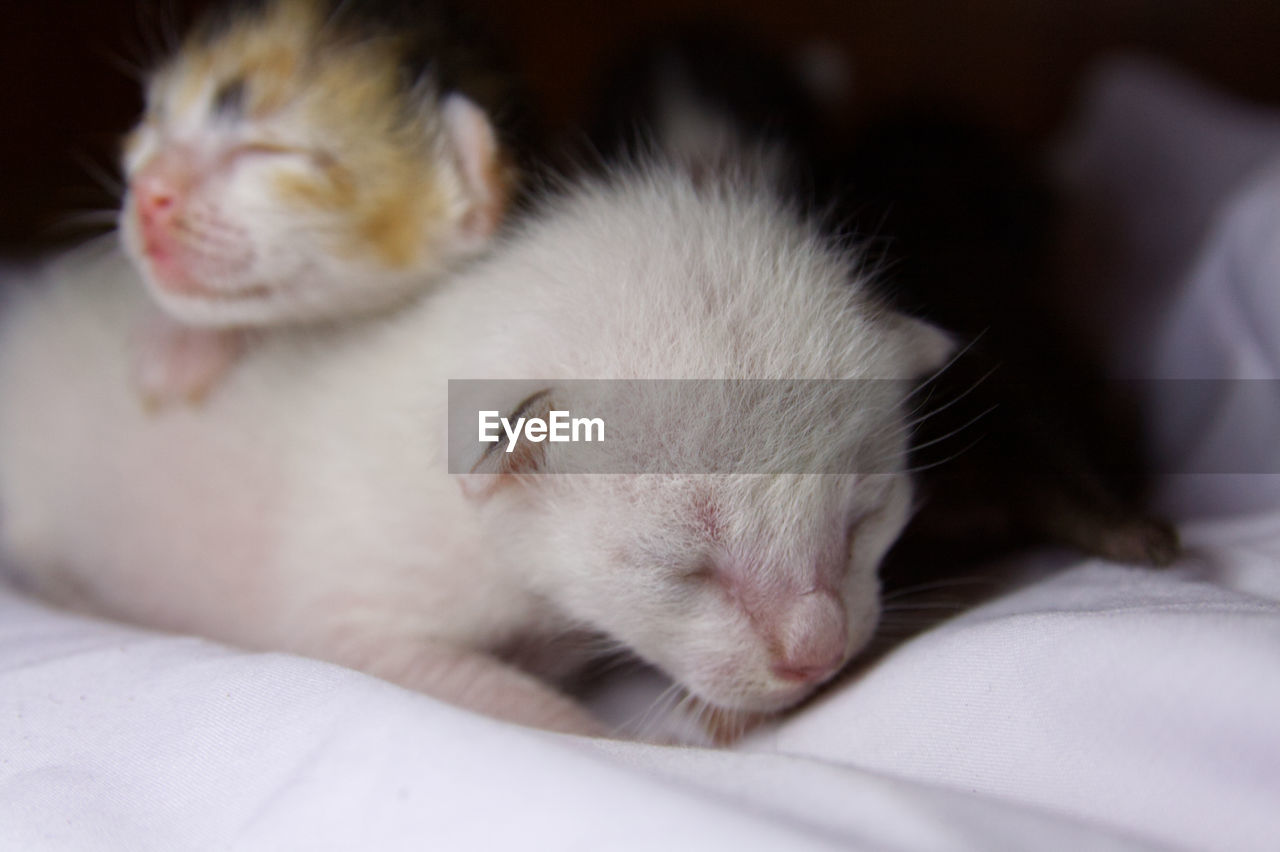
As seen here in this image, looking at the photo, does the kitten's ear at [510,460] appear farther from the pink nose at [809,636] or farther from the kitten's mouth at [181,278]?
the kitten's mouth at [181,278]

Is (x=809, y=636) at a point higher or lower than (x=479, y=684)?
higher

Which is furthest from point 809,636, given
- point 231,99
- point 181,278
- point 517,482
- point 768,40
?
point 768,40

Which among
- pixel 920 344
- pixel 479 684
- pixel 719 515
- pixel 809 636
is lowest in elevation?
pixel 479 684

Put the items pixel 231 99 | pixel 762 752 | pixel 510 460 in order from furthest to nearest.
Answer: pixel 231 99
pixel 510 460
pixel 762 752

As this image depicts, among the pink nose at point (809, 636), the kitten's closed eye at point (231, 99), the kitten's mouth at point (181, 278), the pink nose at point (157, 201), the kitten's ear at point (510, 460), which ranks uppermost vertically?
the kitten's closed eye at point (231, 99)

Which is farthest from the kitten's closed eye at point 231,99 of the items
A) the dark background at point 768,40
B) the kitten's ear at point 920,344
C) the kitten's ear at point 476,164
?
the kitten's ear at point 920,344

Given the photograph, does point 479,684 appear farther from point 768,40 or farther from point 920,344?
point 768,40

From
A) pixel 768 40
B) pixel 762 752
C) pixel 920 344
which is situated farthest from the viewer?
pixel 768 40
